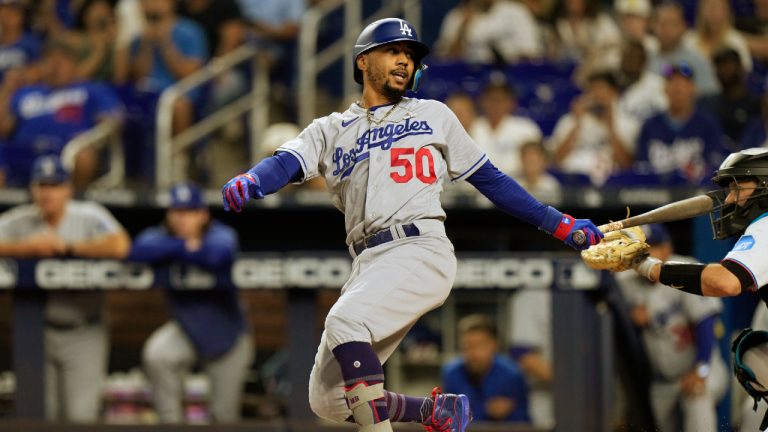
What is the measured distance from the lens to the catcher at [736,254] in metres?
3.79

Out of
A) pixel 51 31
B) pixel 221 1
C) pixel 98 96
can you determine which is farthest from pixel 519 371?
pixel 51 31

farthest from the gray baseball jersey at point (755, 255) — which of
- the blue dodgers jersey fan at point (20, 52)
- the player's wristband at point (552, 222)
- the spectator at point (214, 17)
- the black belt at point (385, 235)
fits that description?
the blue dodgers jersey fan at point (20, 52)

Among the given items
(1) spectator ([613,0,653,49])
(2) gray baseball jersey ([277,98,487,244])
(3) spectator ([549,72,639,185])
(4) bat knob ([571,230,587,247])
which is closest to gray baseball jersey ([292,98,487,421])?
(2) gray baseball jersey ([277,98,487,244])

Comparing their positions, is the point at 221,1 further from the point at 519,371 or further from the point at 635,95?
the point at 519,371

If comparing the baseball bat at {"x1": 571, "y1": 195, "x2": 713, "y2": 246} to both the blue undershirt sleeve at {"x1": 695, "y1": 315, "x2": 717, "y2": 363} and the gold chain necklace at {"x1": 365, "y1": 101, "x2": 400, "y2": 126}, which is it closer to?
the gold chain necklace at {"x1": 365, "y1": 101, "x2": 400, "y2": 126}

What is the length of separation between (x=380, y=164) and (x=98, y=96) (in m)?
5.05

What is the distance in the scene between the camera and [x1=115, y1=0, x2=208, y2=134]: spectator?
9234 mm

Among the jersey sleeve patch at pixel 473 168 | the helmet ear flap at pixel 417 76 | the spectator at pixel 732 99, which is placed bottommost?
the jersey sleeve patch at pixel 473 168

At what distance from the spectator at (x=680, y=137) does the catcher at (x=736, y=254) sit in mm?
3494

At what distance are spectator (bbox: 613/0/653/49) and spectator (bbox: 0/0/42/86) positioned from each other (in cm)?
455

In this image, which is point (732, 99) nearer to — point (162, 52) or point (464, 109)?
point (464, 109)

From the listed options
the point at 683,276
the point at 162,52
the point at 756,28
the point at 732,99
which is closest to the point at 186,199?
the point at 162,52

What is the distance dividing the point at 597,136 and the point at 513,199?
155 inches

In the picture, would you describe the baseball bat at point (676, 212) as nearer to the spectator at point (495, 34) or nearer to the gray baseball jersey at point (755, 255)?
the gray baseball jersey at point (755, 255)
